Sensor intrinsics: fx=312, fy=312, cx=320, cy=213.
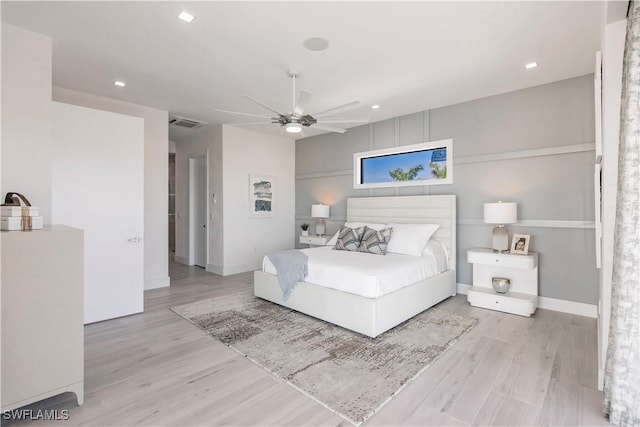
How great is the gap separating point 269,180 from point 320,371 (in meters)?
4.58

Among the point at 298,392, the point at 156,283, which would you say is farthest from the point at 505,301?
the point at 156,283

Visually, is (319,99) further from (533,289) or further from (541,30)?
(533,289)

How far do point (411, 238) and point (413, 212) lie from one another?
0.73 m

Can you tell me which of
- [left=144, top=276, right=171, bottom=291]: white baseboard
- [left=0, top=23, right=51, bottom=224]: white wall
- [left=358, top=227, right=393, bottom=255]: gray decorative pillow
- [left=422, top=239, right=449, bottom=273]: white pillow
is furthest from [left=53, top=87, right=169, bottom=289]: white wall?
[left=422, top=239, right=449, bottom=273]: white pillow

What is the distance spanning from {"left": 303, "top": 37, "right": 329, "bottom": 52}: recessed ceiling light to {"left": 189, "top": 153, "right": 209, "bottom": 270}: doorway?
4542 mm

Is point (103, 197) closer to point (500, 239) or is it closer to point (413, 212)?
point (413, 212)

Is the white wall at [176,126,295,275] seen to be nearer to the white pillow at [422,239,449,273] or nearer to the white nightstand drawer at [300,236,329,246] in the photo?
the white nightstand drawer at [300,236,329,246]

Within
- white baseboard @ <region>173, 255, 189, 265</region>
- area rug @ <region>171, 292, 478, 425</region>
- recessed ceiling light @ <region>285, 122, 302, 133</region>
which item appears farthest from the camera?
white baseboard @ <region>173, 255, 189, 265</region>

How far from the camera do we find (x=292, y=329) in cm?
320

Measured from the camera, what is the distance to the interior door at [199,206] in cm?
676

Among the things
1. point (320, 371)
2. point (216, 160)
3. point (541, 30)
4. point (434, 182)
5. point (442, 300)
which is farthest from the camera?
point (216, 160)

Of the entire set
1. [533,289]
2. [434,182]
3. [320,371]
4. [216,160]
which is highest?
[216,160]

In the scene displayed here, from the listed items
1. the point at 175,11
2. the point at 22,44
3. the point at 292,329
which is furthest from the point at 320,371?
the point at 22,44

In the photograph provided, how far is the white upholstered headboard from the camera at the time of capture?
4.46m
